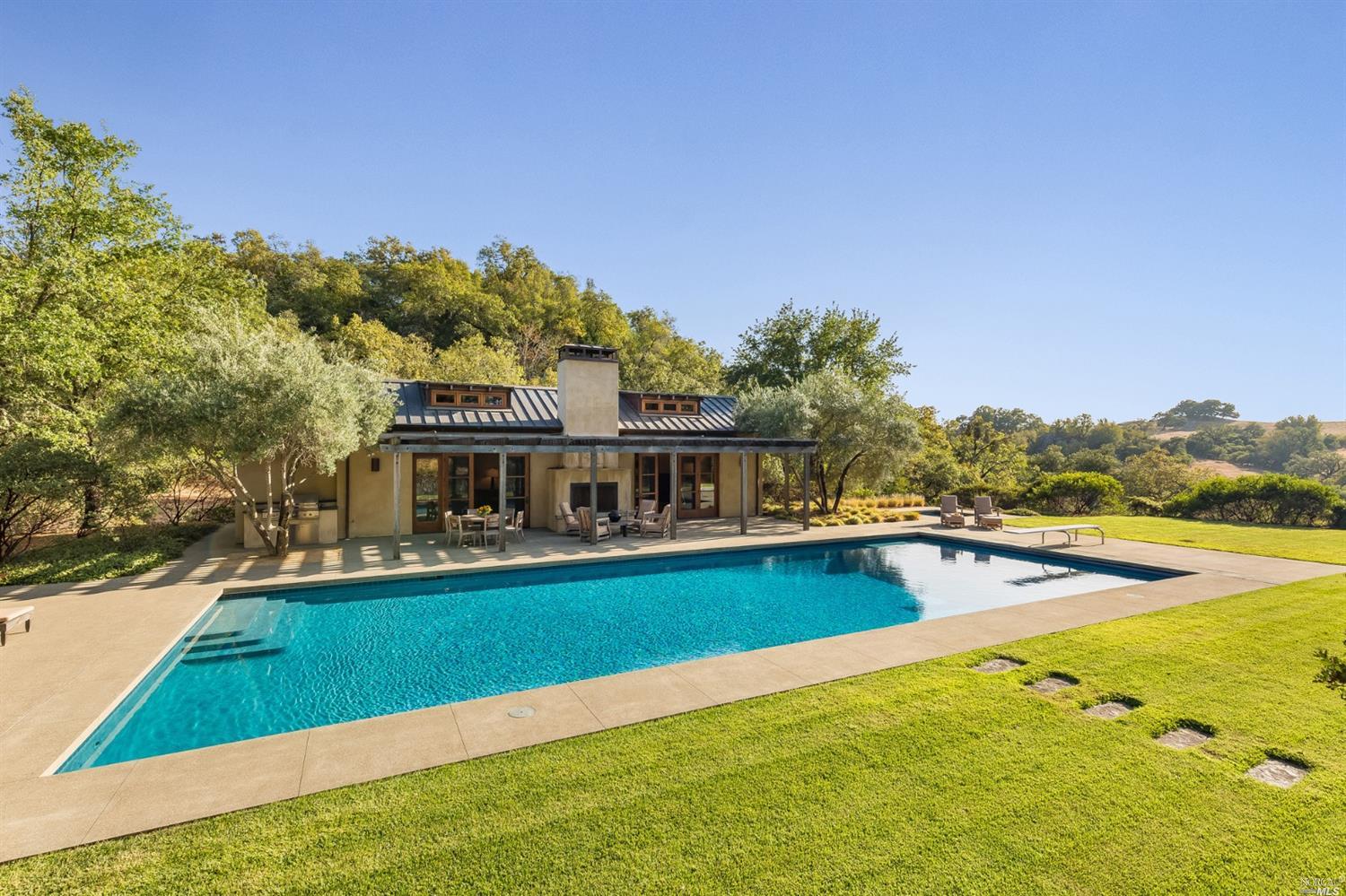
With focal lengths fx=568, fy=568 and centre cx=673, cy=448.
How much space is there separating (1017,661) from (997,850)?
3.30m

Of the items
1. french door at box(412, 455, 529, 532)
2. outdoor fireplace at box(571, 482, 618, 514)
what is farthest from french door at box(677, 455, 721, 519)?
french door at box(412, 455, 529, 532)

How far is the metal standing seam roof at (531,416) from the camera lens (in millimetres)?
14196

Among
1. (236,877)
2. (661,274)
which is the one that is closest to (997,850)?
(236,877)

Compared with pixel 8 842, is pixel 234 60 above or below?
above

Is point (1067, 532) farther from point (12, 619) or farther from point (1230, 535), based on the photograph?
point (12, 619)

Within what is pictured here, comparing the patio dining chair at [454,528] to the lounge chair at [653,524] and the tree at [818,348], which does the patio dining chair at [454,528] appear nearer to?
the lounge chair at [653,524]

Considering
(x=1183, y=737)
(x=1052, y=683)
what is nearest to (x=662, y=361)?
(x=1052, y=683)

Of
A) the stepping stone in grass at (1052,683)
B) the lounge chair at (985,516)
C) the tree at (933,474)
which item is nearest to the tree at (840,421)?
the lounge chair at (985,516)

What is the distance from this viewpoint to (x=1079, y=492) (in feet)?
66.3

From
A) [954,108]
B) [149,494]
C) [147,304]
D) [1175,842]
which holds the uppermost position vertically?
[954,108]

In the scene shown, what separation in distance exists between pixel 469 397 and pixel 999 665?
13.6 meters

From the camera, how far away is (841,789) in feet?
11.2

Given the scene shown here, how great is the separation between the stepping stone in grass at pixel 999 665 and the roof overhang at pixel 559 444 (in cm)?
902

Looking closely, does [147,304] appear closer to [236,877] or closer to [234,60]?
[234,60]
